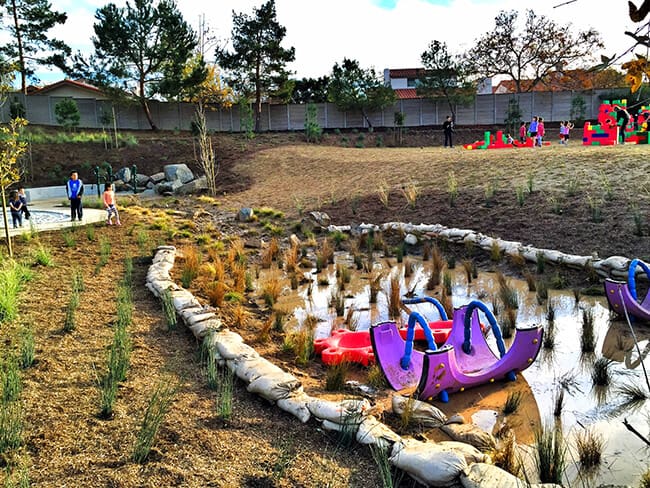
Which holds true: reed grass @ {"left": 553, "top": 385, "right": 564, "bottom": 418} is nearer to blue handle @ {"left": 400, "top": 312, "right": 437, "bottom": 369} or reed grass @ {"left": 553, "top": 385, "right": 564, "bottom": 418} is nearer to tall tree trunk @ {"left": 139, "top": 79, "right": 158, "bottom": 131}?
blue handle @ {"left": 400, "top": 312, "right": 437, "bottom": 369}

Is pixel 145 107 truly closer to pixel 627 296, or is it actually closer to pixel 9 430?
pixel 627 296

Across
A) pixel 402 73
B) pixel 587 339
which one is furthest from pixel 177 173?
pixel 402 73

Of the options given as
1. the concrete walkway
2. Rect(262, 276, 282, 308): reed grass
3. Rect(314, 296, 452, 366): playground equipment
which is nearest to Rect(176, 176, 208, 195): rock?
the concrete walkway

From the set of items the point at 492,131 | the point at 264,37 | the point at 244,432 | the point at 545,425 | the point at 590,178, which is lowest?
the point at 545,425

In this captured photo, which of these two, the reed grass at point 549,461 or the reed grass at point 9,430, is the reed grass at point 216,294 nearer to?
Answer: the reed grass at point 9,430

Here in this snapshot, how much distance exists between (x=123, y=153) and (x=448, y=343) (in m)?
21.2

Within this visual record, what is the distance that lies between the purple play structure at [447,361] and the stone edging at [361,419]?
0.39 metres

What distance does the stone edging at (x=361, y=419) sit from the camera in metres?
3.19

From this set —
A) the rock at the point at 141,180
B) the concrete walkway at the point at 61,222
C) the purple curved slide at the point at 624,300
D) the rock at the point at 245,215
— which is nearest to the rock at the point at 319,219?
the rock at the point at 245,215

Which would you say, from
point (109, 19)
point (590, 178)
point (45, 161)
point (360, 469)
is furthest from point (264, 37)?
point (360, 469)

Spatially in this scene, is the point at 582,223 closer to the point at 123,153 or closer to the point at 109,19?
the point at 123,153

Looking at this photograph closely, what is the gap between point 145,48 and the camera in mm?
27969

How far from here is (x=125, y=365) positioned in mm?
4520

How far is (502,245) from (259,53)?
23.4 m
